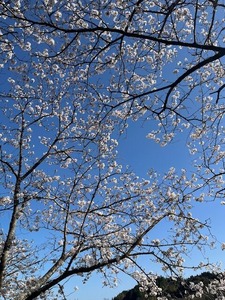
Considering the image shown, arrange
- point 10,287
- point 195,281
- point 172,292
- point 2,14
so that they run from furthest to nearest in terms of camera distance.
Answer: point 10,287
point 195,281
point 172,292
point 2,14

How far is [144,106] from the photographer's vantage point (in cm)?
566

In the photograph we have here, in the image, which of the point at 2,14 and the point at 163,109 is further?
the point at 163,109

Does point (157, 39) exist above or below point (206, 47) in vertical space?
above

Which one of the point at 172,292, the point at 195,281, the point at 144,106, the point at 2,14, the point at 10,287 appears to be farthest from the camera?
the point at 10,287

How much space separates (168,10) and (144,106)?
1.50 meters

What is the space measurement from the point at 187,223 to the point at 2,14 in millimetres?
6002

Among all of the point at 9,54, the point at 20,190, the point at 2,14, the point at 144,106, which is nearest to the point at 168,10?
the point at 144,106

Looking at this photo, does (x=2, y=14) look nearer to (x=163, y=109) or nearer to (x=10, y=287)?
(x=163, y=109)

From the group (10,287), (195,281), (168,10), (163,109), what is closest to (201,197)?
(195,281)

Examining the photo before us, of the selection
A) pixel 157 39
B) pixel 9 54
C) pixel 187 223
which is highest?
pixel 9 54

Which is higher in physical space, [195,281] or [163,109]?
[163,109]

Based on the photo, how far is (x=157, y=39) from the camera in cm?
479

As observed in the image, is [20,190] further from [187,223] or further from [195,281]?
[195,281]

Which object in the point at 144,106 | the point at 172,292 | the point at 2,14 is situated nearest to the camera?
the point at 2,14
